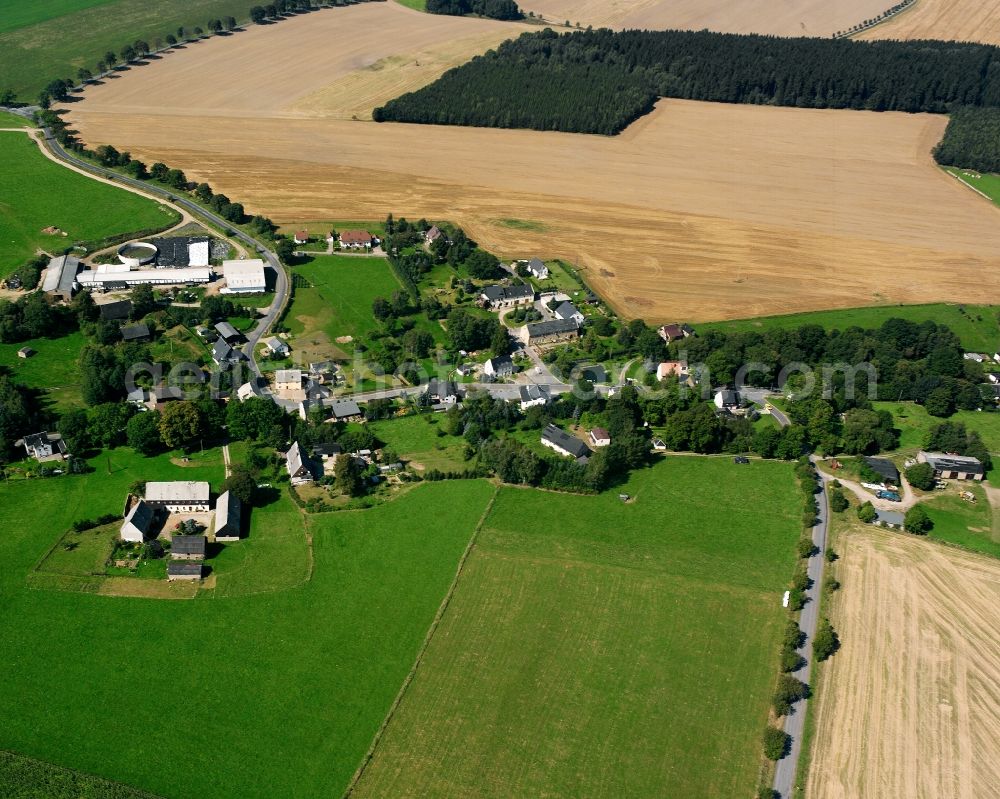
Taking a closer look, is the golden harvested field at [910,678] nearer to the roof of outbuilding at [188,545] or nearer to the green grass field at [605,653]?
the green grass field at [605,653]

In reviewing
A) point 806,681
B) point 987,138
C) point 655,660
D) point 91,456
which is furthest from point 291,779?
point 987,138

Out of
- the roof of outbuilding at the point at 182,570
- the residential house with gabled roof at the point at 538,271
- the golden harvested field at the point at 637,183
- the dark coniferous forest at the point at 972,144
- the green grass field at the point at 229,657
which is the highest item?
the dark coniferous forest at the point at 972,144

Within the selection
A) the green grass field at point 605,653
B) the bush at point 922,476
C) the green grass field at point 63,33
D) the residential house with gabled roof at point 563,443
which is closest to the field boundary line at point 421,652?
the green grass field at point 605,653

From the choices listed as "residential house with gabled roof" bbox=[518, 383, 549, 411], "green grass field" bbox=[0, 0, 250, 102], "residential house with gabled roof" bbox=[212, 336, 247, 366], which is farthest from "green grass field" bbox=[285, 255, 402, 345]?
"green grass field" bbox=[0, 0, 250, 102]

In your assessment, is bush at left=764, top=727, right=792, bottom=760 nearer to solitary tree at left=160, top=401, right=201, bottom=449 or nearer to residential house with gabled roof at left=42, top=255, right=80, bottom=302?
solitary tree at left=160, top=401, right=201, bottom=449

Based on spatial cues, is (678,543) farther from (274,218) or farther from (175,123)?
(175,123)
